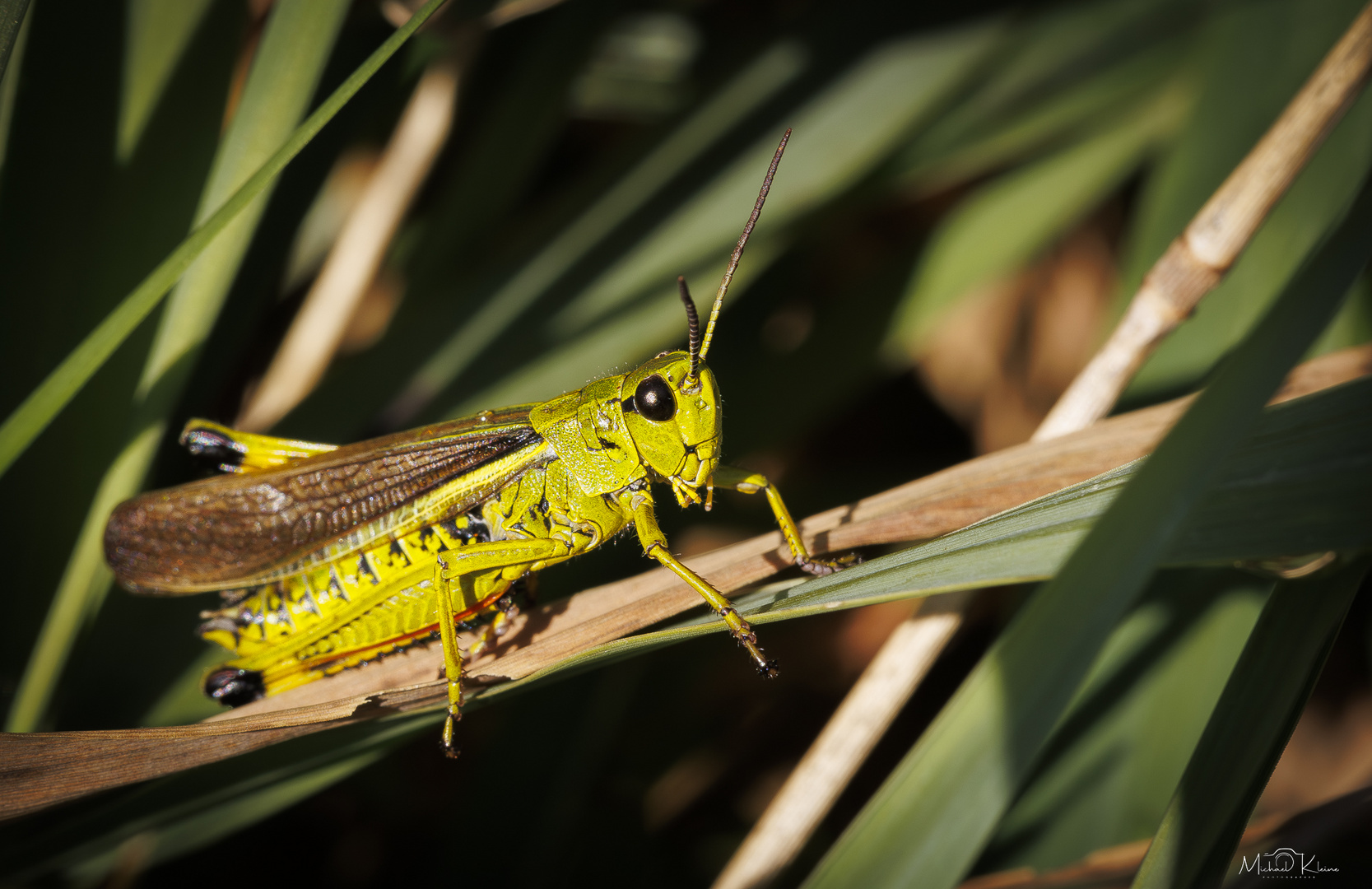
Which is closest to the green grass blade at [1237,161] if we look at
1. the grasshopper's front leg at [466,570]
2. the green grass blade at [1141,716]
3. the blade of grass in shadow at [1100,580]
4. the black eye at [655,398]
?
the green grass blade at [1141,716]

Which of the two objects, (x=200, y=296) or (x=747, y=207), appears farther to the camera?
(x=747, y=207)

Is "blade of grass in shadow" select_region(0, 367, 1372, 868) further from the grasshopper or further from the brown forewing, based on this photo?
the brown forewing

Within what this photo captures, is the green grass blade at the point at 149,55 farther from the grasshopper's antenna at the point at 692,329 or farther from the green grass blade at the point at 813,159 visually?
the grasshopper's antenna at the point at 692,329

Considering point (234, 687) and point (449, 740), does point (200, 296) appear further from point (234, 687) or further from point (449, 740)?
point (449, 740)

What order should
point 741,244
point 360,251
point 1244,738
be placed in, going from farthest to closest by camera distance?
point 360,251
point 741,244
point 1244,738

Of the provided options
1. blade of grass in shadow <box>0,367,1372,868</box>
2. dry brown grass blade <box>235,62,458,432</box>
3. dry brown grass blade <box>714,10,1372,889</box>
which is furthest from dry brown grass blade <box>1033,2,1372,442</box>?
dry brown grass blade <box>235,62,458,432</box>

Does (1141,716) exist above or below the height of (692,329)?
below

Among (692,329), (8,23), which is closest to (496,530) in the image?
(692,329)
